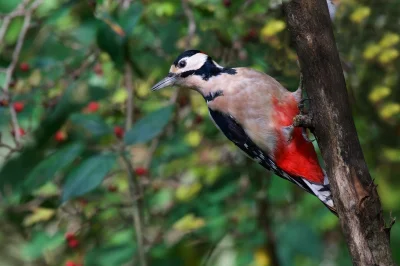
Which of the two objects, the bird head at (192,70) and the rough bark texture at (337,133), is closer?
the rough bark texture at (337,133)

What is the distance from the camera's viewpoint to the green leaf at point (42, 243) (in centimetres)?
399

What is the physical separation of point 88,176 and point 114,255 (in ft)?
2.37

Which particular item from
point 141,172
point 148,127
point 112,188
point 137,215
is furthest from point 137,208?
point 148,127

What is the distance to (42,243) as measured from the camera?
4.03 metres

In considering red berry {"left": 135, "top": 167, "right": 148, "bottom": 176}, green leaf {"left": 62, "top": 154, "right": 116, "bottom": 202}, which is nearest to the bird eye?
green leaf {"left": 62, "top": 154, "right": 116, "bottom": 202}

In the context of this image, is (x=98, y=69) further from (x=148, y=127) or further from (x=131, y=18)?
(x=148, y=127)

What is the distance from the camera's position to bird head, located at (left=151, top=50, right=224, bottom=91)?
320cm

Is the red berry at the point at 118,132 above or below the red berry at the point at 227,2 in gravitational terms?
below

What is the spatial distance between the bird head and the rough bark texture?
3.28 ft

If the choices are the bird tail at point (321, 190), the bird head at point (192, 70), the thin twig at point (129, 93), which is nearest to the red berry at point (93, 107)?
the thin twig at point (129, 93)

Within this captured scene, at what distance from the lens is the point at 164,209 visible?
434 cm

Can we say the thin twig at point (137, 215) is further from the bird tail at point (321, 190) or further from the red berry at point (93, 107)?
the bird tail at point (321, 190)

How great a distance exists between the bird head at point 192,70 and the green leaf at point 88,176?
0.40 metres

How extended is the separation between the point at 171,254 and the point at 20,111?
1075 millimetres
